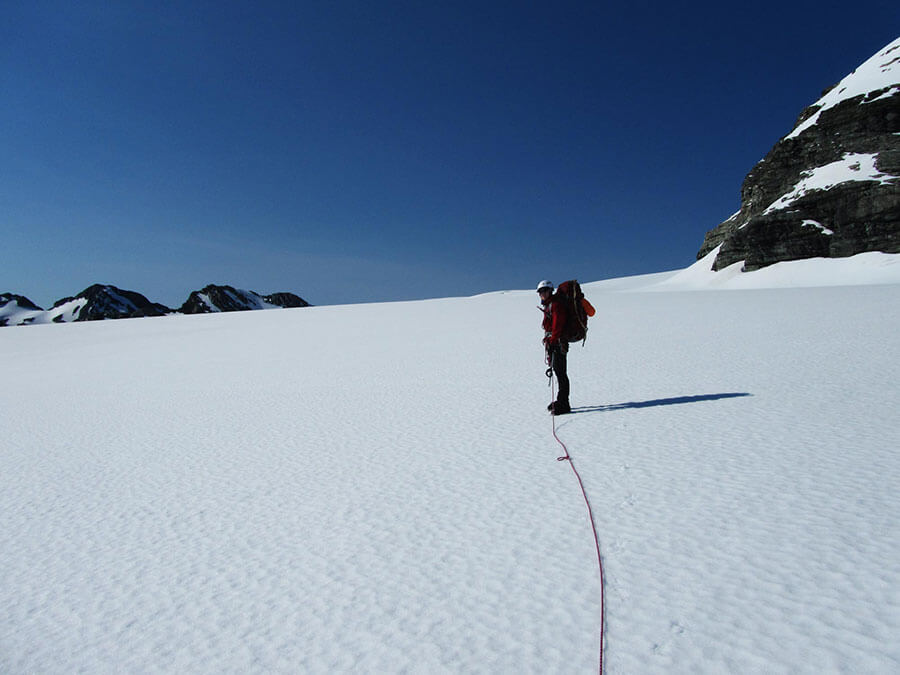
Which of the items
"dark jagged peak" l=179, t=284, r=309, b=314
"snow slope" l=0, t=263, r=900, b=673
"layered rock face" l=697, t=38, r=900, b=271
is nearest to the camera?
"snow slope" l=0, t=263, r=900, b=673

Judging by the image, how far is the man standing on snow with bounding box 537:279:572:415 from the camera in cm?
624

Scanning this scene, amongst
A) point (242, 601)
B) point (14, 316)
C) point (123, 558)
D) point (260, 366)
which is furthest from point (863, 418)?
point (14, 316)

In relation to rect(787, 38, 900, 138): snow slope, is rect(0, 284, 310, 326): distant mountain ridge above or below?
above

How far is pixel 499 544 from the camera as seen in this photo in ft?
9.75

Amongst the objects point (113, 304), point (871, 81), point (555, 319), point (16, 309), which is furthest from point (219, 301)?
point (555, 319)

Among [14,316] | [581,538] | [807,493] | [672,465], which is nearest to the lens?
[581,538]

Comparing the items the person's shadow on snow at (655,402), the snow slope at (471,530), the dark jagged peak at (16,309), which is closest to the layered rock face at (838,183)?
the snow slope at (471,530)

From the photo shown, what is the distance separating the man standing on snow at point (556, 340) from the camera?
6242mm

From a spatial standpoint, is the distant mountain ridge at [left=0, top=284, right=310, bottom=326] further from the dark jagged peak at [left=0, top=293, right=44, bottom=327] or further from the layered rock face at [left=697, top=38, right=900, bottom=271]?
the layered rock face at [left=697, top=38, right=900, bottom=271]

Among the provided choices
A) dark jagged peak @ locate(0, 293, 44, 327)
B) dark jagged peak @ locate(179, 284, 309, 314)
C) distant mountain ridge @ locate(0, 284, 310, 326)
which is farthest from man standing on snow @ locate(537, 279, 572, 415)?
dark jagged peak @ locate(0, 293, 44, 327)

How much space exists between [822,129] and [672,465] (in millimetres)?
51055

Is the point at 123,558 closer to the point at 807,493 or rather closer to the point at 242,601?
the point at 242,601

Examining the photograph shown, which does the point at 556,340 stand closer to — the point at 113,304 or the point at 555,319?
the point at 555,319

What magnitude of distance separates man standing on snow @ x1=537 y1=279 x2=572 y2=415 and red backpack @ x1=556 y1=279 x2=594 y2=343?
0.09 m
